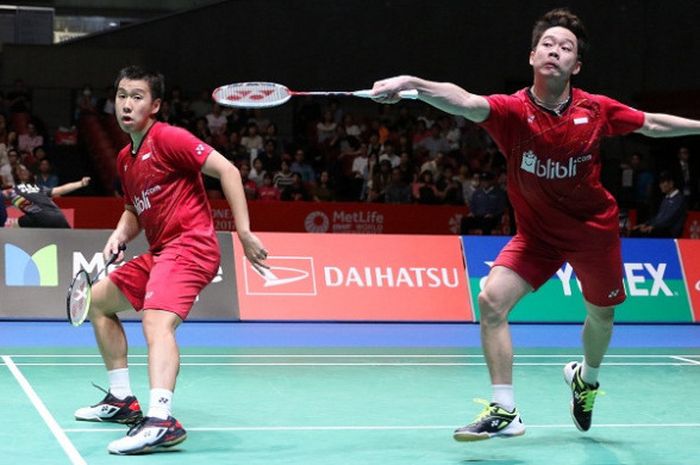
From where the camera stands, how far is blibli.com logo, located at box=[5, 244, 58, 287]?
32.5 feet

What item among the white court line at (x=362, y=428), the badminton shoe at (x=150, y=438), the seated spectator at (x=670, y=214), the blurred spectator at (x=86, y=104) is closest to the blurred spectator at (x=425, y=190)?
the seated spectator at (x=670, y=214)

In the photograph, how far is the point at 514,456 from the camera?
489cm

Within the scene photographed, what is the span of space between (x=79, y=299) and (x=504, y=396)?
6.70 feet

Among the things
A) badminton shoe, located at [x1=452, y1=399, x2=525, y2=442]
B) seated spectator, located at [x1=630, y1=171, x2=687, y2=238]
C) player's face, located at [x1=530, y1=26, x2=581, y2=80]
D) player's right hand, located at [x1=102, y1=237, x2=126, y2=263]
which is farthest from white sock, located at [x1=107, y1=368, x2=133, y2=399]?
seated spectator, located at [x1=630, y1=171, x2=687, y2=238]

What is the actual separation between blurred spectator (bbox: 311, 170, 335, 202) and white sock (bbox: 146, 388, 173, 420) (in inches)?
449

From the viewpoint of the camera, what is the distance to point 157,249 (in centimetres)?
526

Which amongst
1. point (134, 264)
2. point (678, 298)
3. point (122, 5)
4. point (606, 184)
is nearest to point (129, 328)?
point (134, 264)

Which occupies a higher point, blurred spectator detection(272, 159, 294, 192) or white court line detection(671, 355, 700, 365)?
blurred spectator detection(272, 159, 294, 192)

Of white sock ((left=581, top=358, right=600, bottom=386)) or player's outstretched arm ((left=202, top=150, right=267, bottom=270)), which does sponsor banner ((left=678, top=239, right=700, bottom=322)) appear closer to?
white sock ((left=581, top=358, right=600, bottom=386))

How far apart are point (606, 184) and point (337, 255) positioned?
986cm

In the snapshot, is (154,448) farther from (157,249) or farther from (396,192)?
(396,192)

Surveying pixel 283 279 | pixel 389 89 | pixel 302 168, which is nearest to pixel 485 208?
pixel 302 168

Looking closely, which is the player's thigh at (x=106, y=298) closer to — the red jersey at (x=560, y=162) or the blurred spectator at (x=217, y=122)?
the red jersey at (x=560, y=162)

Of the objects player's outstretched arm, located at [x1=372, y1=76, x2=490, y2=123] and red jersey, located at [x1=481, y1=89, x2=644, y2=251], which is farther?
red jersey, located at [x1=481, y1=89, x2=644, y2=251]
